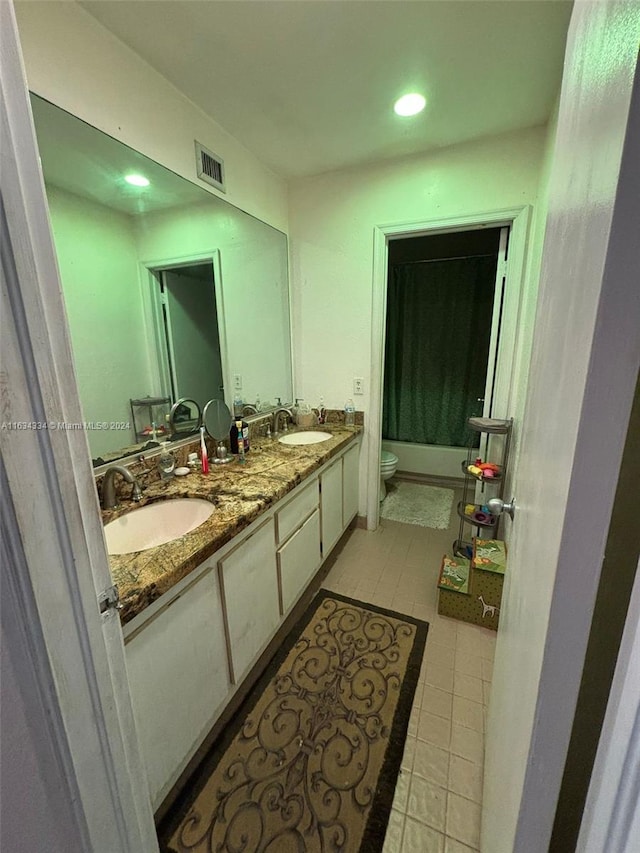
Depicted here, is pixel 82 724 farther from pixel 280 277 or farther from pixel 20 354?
pixel 280 277

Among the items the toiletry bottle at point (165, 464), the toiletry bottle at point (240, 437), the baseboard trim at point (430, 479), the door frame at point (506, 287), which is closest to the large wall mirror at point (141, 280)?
the toiletry bottle at point (165, 464)

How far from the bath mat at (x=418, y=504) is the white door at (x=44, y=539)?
2.51 meters

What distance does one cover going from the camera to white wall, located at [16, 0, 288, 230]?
1026 mm

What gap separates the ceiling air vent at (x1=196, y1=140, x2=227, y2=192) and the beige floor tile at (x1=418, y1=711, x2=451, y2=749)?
2616mm

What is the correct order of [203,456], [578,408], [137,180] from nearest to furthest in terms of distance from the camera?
1. [578,408]
2. [137,180]
3. [203,456]

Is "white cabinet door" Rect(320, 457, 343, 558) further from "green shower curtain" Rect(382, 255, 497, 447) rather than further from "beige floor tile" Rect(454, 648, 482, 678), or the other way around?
"green shower curtain" Rect(382, 255, 497, 447)

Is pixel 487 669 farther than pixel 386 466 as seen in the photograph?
No

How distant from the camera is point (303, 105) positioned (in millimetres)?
1595

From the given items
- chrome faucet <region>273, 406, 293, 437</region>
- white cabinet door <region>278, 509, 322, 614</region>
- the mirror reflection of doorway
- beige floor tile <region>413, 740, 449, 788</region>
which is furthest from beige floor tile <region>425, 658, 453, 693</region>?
the mirror reflection of doorway

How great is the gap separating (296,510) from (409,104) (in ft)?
6.70

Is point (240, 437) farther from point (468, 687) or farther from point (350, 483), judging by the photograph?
point (468, 687)

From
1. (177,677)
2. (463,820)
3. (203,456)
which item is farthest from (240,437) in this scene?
(463,820)

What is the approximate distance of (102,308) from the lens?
137cm

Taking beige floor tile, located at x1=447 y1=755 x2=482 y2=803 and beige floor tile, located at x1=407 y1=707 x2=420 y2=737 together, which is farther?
beige floor tile, located at x1=407 y1=707 x2=420 y2=737
